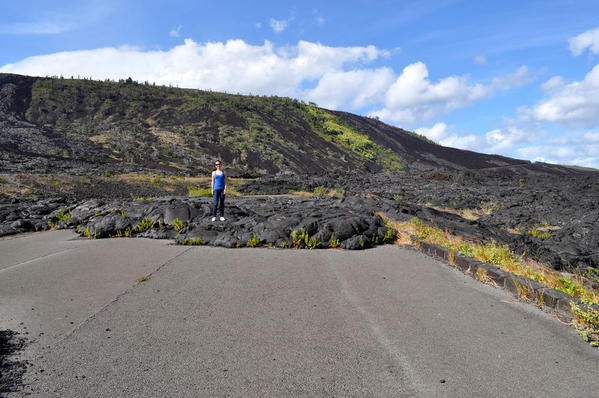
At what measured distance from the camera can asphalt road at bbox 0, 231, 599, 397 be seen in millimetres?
3373

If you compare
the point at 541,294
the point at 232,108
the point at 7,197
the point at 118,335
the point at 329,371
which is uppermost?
the point at 232,108

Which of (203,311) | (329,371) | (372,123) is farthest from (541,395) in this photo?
(372,123)

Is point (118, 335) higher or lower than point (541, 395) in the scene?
lower

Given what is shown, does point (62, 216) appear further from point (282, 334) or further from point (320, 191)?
point (320, 191)

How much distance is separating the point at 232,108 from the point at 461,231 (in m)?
66.5

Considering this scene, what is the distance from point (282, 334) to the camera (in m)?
4.44

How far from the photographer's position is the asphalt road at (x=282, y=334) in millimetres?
3373

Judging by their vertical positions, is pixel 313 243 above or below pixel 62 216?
above

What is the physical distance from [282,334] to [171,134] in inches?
2220

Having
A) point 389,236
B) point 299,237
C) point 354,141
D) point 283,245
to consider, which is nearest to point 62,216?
point 283,245

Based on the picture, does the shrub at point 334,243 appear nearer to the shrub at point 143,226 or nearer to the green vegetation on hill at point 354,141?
the shrub at point 143,226

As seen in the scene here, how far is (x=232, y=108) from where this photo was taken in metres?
75.1

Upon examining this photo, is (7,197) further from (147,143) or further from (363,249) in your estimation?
(147,143)

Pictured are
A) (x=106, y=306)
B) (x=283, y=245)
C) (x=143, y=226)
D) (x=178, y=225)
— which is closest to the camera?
(x=106, y=306)
